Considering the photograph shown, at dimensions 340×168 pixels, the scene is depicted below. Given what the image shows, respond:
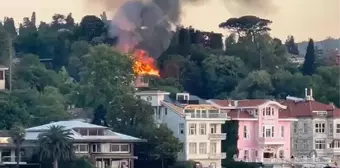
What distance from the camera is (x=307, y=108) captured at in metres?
94.6

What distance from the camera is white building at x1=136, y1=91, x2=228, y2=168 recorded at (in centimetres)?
8562

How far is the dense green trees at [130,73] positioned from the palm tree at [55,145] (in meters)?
6.31

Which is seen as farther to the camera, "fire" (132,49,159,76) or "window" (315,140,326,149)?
"fire" (132,49,159,76)

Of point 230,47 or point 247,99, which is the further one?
point 230,47

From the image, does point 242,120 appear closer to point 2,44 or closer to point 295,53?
point 2,44

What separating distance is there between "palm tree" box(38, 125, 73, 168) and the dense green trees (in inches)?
248

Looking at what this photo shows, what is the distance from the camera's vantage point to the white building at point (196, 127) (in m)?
85.6

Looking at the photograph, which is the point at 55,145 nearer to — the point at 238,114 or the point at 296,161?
the point at 238,114

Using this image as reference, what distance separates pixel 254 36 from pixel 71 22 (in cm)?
2113

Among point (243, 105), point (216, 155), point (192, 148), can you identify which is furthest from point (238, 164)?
point (243, 105)

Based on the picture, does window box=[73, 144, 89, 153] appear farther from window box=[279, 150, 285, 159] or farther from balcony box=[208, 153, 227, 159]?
window box=[279, 150, 285, 159]

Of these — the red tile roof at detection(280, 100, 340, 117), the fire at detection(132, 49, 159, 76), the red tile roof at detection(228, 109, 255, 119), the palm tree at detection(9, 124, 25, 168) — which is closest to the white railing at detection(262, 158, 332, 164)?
the red tile roof at detection(228, 109, 255, 119)

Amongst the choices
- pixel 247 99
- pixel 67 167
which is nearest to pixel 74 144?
pixel 67 167

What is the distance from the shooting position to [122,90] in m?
89.8
